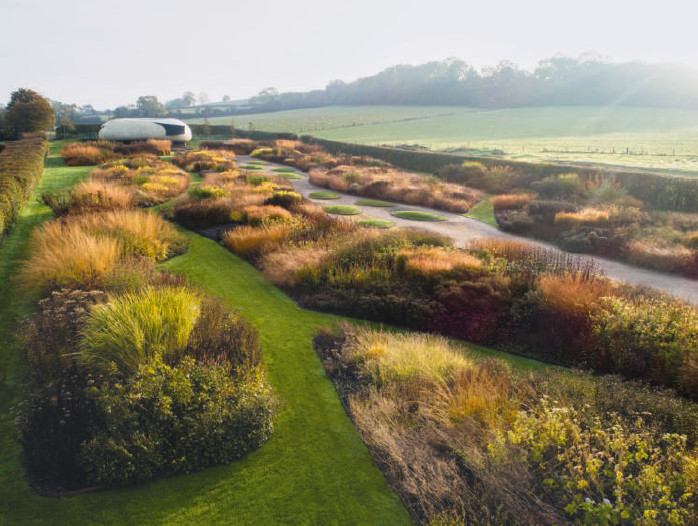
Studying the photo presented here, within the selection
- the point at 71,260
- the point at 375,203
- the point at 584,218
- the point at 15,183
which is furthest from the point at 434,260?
the point at 15,183

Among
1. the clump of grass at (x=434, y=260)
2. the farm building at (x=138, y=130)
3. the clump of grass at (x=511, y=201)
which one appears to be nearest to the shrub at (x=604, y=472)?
the clump of grass at (x=434, y=260)

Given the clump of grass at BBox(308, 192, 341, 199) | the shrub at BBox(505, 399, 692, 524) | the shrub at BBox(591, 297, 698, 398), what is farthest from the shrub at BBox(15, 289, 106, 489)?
the clump of grass at BBox(308, 192, 341, 199)

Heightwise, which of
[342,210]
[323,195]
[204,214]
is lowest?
[342,210]

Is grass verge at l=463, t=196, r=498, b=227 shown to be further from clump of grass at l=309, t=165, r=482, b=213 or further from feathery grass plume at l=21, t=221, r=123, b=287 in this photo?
feathery grass plume at l=21, t=221, r=123, b=287

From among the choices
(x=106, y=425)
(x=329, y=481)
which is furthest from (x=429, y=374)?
(x=106, y=425)

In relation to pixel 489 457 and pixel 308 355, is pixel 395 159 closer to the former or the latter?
pixel 308 355

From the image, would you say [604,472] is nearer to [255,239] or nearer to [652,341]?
[652,341]
